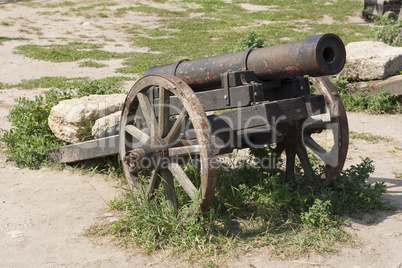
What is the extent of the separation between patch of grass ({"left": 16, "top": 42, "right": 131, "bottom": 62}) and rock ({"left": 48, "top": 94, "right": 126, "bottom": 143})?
6.60 metres

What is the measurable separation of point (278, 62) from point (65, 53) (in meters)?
9.94

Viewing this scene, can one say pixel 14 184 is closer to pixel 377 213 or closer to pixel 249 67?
pixel 249 67

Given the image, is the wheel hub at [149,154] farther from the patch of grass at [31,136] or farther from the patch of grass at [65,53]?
the patch of grass at [65,53]

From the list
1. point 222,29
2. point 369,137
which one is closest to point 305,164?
point 369,137

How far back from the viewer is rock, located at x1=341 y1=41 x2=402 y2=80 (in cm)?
801

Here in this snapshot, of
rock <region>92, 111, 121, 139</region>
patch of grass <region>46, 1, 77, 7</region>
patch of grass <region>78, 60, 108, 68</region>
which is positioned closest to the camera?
rock <region>92, 111, 121, 139</region>

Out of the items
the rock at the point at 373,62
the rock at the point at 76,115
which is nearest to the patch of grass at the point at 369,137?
the rock at the point at 373,62

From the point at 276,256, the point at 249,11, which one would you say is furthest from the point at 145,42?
the point at 276,256

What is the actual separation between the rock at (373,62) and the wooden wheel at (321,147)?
13.2ft

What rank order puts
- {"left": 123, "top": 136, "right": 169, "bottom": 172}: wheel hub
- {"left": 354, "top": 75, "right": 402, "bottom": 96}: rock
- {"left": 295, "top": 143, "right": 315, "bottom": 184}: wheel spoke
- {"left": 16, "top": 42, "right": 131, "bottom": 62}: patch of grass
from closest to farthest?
1. {"left": 123, "top": 136, "right": 169, "bottom": 172}: wheel hub
2. {"left": 295, "top": 143, "right": 315, "bottom": 184}: wheel spoke
3. {"left": 354, "top": 75, "right": 402, "bottom": 96}: rock
4. {"left": 16, "top": 42, "right": 131, "bottom": 62}: patch of grass

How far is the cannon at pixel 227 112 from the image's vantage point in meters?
3.49

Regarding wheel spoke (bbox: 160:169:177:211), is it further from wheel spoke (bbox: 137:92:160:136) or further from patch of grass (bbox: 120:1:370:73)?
patch of grass (bbox: 120:1:370:73)

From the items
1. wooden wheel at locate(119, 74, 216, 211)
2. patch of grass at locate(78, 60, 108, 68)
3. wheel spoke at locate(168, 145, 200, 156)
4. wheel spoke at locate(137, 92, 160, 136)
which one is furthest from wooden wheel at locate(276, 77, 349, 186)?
patch of grass at locate(78, 60, 108, 68)

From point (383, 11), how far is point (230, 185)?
14162 mm
